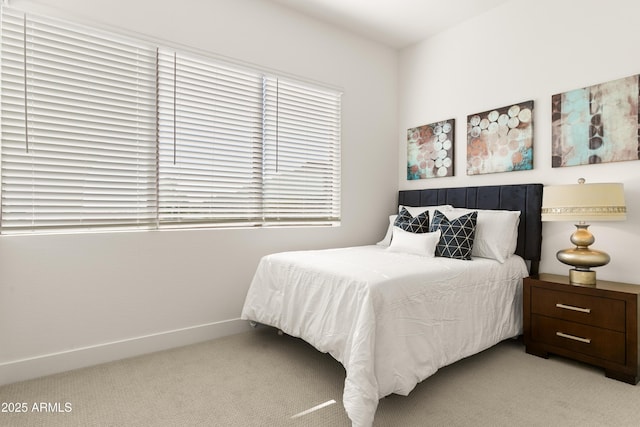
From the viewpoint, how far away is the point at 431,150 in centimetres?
372

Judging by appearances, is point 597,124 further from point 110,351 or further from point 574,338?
point 110,351

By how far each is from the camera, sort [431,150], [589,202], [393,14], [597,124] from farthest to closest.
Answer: [431,150] → [393,14] → [597,124] → [589,202]

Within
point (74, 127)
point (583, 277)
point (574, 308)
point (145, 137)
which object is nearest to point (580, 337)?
point (574, 308)

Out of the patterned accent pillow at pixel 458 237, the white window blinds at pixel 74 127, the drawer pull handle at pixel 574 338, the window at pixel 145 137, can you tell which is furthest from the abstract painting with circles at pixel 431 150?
the white window blinds at pixel 74 127

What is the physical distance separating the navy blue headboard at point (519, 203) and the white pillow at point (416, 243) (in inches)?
27.2

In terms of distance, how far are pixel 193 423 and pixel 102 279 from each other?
4.08 feet

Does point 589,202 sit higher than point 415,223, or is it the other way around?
point 589,202

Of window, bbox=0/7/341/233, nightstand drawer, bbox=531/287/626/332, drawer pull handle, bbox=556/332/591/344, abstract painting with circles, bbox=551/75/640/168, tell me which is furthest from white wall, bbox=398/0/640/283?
window, bbox=0/7/341/233

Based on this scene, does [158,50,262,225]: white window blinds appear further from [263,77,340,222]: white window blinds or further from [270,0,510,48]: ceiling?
[270,0,510,48]: ceiling

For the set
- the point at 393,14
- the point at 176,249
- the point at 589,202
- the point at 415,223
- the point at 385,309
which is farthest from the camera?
the point at 393,14

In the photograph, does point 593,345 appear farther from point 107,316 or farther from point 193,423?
point 107,316

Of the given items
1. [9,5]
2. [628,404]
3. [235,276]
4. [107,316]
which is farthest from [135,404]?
[628,404]

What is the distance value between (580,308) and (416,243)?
111cm

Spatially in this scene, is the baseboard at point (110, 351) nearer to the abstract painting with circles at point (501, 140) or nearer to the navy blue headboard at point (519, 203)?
the navy blue headboard at point (519, 203)
